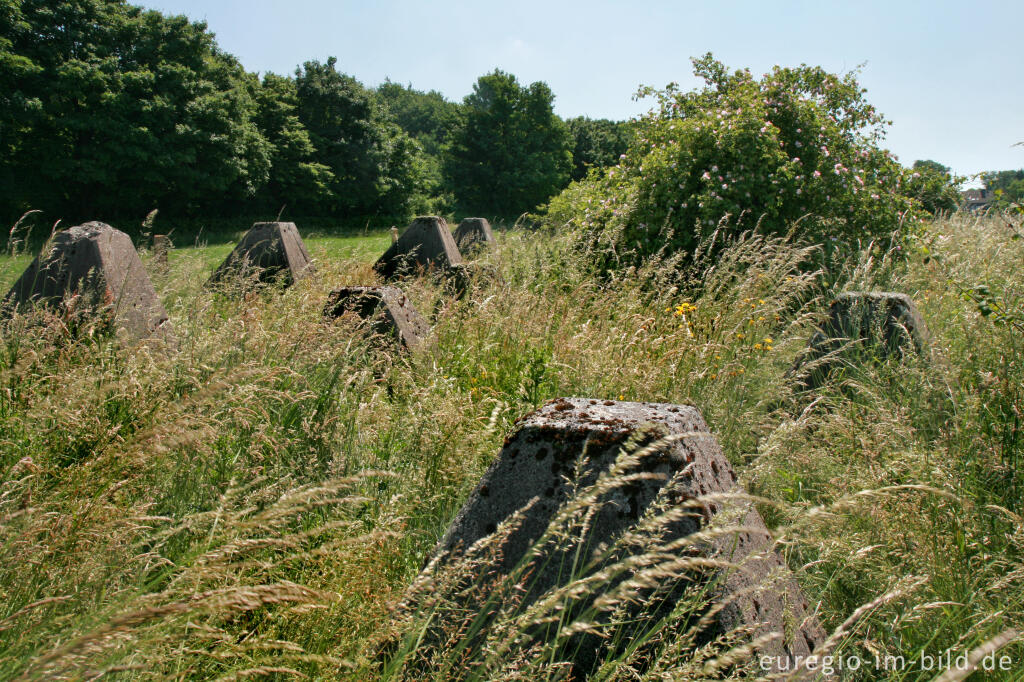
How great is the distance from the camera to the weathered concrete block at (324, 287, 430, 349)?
4.65 metres

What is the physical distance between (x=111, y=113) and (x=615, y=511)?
27290mm

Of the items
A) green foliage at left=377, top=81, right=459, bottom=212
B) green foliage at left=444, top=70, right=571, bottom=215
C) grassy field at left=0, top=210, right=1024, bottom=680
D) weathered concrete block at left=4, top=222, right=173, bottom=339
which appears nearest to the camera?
grassy field at left=0, top=210, right=1024, bottom=680

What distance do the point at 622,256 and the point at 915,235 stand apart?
4139mm

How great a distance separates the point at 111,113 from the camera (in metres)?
22.1

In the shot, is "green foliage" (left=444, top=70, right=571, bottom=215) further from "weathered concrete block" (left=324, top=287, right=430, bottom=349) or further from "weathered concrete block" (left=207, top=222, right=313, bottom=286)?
"weathered concrete block" (left=324, top=287, right=430, bottom=349)

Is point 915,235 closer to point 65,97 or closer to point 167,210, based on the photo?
point 65,97

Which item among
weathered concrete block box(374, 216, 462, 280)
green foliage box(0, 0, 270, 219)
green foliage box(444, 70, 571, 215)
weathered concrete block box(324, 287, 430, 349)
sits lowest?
weathered concrete block box(324, 287, 430, 349)

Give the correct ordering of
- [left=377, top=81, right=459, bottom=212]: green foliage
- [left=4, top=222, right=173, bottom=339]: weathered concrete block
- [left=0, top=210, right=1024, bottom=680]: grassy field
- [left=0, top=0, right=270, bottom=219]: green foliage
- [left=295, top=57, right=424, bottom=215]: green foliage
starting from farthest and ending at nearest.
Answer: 1. [left=377, top=81, right=459, bottom=212]: green foliage
2. [left=295, top=57, right=424, bottom=215]: green foliage
3. [left=0, top=0, right=270, bottom=219]: green foliage
4. [left=4, top=222, right=173, bottom=339]: weathered concrete block
5. [left=0, top=210, right=1024, bottom=680]: grassy field

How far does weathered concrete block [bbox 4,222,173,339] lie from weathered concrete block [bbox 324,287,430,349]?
49.0 inches

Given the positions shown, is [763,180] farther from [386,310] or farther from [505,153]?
[505,153]

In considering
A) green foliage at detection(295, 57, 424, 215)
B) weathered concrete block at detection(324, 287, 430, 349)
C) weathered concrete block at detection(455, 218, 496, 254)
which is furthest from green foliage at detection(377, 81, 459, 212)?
weathered concrete block at detection(324, 287, 430, 349)

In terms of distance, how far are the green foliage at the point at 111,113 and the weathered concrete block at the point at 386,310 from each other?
73.7ft

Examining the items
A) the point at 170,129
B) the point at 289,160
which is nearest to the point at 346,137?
the point at 289,160

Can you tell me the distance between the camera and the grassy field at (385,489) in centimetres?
133
